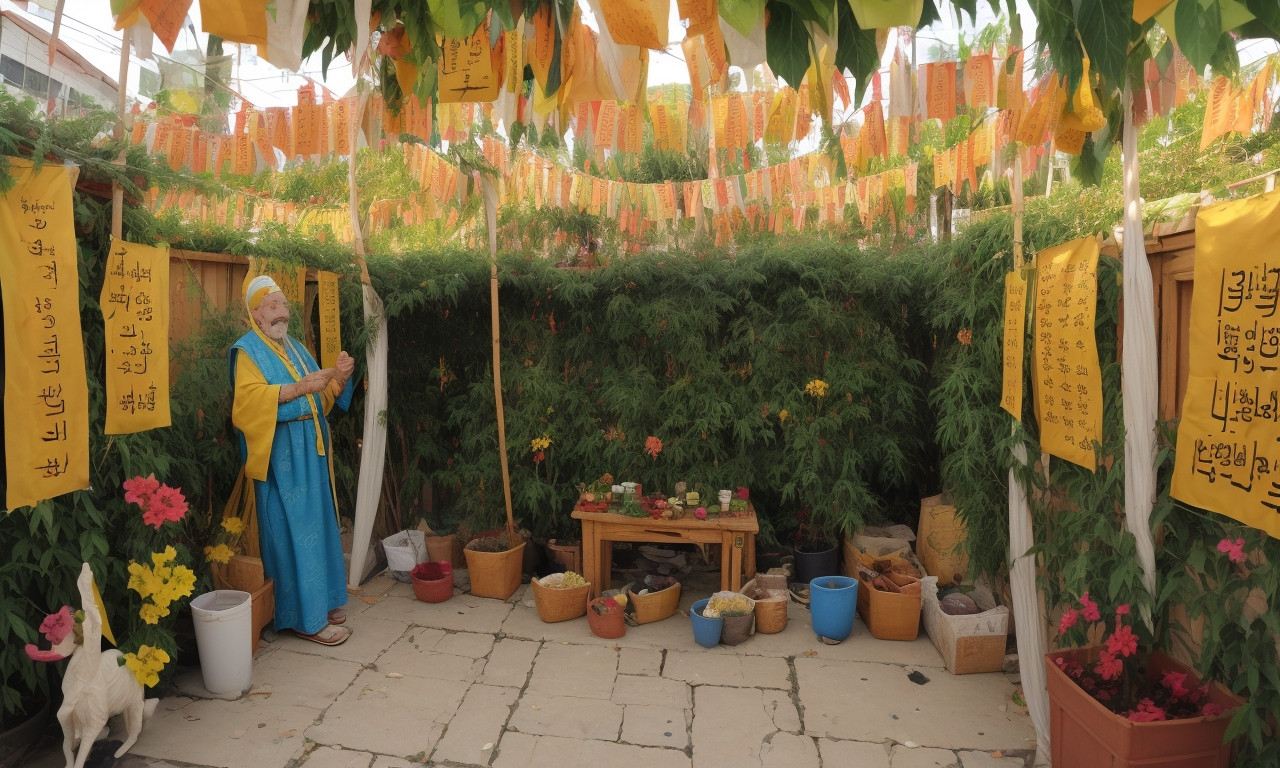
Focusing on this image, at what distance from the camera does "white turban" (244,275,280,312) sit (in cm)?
341

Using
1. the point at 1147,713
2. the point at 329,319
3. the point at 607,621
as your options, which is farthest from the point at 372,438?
the point at 1147,713

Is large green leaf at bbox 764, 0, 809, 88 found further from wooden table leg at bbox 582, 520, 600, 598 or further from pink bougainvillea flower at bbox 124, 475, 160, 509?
wooden table leg at bbox 582, 520, 600, 598

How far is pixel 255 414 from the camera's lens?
3301mm

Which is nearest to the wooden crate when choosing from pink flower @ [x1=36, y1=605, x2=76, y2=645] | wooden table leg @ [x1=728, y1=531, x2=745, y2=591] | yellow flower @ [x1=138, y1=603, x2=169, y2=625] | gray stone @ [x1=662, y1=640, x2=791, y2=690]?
yellow flower @ [x1=138, y1=603, x2=169, y2=625]

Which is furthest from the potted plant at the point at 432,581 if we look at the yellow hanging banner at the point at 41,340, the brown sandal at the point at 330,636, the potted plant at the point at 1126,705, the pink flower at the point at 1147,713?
the pink flower at the point at 1147,713

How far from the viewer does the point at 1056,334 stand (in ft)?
8.49

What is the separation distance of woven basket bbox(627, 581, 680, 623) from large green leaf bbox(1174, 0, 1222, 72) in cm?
330

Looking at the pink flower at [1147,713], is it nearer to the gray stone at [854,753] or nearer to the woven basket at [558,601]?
the gray stone at [854,753]

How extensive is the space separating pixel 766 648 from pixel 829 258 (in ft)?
7.06

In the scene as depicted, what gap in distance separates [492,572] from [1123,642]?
3.01 metres

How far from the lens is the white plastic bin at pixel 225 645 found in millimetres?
2961

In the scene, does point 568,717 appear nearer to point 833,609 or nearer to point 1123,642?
point 833,609

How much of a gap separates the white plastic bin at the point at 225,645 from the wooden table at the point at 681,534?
5.33ft

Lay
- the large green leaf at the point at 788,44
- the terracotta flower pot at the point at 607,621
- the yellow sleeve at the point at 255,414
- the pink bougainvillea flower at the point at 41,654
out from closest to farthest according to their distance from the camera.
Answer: the large green leaf at the point at 788,44, the pink bougainvillea flower at the point at 41,654, the yellow sleeve at the point at 255,414, the terracotta flower pot at the point at 607,621
